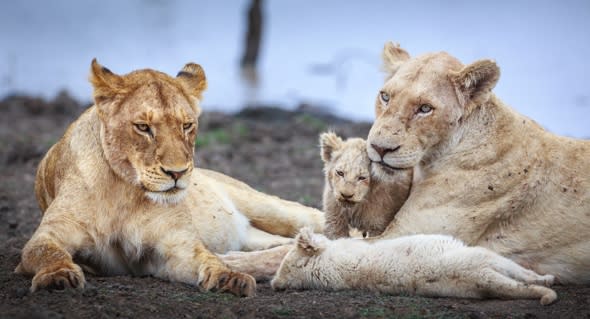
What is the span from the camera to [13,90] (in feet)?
53.2

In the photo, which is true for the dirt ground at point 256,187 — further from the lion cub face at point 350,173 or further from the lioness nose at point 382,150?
the lioness nose at point 382,150

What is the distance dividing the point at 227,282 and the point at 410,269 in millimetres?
1000

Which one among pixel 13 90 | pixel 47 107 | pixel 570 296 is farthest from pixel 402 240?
pixel 13 90

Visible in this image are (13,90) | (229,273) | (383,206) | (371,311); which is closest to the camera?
(371,311)

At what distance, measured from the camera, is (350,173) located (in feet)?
19.5

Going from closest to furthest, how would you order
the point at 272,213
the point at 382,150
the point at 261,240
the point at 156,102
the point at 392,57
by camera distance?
the point at 156,102 < the point at 382,150 < the point at 392,57 < the point at 261,240 < the point at 272,213

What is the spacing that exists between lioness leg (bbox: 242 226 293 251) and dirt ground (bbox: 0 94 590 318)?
1.24 m

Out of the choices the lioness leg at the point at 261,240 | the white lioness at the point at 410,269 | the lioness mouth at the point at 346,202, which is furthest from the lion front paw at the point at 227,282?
the lioness leg at the point at 261,240

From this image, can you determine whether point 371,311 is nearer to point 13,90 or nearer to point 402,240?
point 402,240

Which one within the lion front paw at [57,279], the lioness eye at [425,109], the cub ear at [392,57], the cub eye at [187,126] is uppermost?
the cub ear at [392,57]

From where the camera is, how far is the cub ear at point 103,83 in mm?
5332

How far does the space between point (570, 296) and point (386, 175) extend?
1.28 metres

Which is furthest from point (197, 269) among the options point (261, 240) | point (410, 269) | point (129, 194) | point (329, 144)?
point (261, 240)

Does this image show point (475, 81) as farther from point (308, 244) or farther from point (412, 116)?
point (308, 244)
